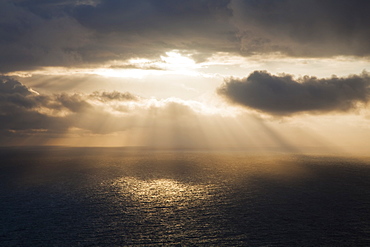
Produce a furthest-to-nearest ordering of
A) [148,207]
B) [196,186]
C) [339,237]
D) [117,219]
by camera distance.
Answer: [196,186] < [148,207] < [117,219] < [339,237]

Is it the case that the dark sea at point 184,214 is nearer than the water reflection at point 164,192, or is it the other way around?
the dark sea at point 184,214

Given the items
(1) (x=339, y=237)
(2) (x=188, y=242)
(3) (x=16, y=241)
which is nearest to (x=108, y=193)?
(3) (x=16, y=241)

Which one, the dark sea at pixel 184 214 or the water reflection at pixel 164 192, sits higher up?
the dark sea at pixel 184 214

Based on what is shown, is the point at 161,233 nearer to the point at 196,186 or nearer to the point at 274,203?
the point at 274,203

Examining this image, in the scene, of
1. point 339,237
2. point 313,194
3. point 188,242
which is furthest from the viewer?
point 313,194

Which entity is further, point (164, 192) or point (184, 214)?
point (164, 192)

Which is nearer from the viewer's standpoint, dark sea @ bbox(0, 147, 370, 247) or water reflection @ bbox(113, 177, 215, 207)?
dark sea @ bbox(0, 147, 370, 247)

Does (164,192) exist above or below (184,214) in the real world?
below

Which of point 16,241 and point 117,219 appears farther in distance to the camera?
point 117,219

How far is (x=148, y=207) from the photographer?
83.2 metres

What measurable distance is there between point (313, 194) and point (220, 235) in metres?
57.2

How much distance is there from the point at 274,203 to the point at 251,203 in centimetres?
722

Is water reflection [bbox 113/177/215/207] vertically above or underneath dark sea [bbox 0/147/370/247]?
underneath

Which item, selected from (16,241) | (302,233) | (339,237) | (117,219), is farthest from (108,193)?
(339,237)
